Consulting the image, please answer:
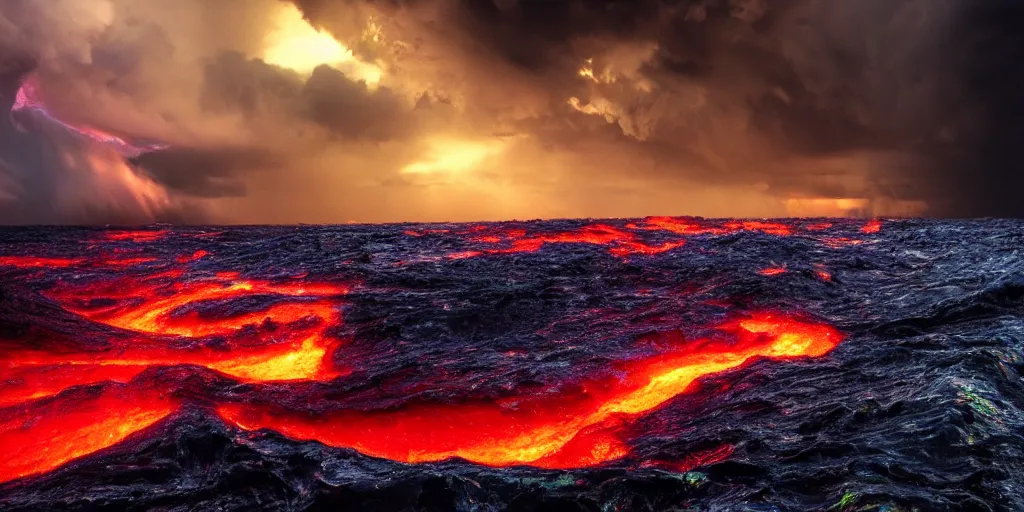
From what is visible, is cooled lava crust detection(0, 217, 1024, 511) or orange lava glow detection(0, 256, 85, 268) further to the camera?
orange lava glow detection(0, 256, 85, 268)

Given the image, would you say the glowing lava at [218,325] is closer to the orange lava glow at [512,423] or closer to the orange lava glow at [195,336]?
the orange lava glow at [195,336]

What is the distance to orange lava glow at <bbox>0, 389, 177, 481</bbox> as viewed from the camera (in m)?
8.30

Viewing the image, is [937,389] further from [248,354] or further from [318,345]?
[248,354]

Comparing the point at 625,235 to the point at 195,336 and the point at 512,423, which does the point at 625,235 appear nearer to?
the point at 195,336

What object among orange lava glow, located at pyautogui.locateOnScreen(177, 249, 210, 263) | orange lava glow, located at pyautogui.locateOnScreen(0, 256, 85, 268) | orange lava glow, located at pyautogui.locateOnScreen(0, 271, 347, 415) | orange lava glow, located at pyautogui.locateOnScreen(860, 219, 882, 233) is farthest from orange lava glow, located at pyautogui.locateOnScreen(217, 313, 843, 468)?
orange lava glow, located at pyautogui.locateOnScreen(860, 219, 882, 233)

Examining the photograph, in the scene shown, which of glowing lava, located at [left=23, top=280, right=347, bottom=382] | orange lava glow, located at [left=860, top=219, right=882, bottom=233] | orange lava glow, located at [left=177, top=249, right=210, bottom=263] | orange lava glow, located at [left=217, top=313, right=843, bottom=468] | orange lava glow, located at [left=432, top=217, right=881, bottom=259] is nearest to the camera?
orange lava glow, located at [left=217, top=313, right=843, bottom=468]

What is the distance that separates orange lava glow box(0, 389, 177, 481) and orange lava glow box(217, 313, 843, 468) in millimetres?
1249

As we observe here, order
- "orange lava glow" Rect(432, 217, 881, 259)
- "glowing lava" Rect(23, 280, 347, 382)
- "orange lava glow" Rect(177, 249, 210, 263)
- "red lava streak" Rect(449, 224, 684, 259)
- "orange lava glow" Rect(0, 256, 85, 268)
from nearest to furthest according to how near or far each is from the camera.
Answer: "glowing lava" Rect(23, 280, 347, 382), "red lava streak" Rect(449, 224, 684, 259), "orange lava glow" Rect(0, 256, 85, 268), "orange lava glow" Rect(177, 249, 210, 263), "orange lava glow" Rect(432, 217, 881, 259)

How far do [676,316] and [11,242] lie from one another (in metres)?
31.6

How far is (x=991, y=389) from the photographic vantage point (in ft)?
25.4

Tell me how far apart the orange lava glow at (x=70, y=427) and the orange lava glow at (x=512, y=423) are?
4.10 feet

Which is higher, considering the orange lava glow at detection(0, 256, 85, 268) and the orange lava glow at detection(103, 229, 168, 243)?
the orange lava glow at detection(103, 229, 168, 243)

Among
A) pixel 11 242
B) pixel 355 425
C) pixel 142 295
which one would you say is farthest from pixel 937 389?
pixel 11 242

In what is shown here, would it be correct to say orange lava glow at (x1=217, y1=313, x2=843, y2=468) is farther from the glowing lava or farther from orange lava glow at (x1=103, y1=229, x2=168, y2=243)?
orange lava glow at (x1=103, y1=229, x2=168, y2=243)
